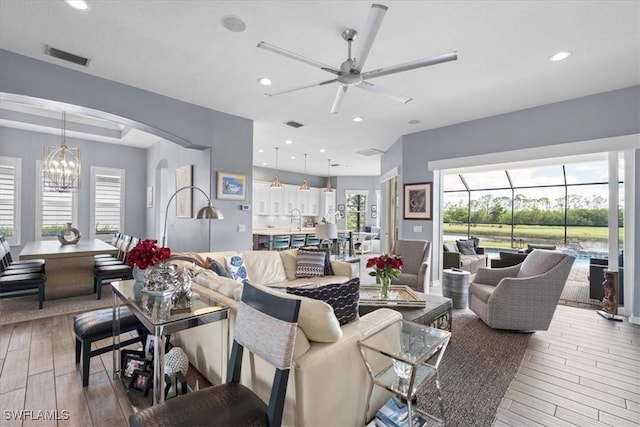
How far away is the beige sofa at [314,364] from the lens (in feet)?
4.61

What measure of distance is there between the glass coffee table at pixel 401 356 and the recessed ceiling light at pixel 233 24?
2731mm

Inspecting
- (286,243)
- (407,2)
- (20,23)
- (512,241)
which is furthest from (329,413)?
(512,241)

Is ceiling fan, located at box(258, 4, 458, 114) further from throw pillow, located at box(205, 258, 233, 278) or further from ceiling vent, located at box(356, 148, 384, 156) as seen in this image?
ceiling vent, located at box(356, 148, 384, 156)

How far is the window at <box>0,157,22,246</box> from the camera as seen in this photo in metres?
5.77

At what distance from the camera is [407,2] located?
7.41 ft

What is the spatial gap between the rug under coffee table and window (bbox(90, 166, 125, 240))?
278 inches

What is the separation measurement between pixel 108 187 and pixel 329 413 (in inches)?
313

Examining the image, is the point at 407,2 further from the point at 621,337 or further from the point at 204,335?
the point at 621,337

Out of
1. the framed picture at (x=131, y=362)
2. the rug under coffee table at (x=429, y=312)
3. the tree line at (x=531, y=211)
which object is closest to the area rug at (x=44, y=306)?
the framed picture at (x=131, y=362)

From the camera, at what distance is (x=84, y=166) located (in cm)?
675

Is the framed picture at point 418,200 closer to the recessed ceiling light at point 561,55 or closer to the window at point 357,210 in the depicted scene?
the recessed ceiling light at point 561,55

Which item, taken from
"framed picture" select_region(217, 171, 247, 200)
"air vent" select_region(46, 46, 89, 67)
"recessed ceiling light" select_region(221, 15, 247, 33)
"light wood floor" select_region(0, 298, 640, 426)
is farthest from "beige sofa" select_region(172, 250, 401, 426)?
"air vent" select_region(46, 46, 89, 67)

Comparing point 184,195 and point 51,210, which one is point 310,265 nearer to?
point 184,195

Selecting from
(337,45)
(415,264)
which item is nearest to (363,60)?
(337,45)
